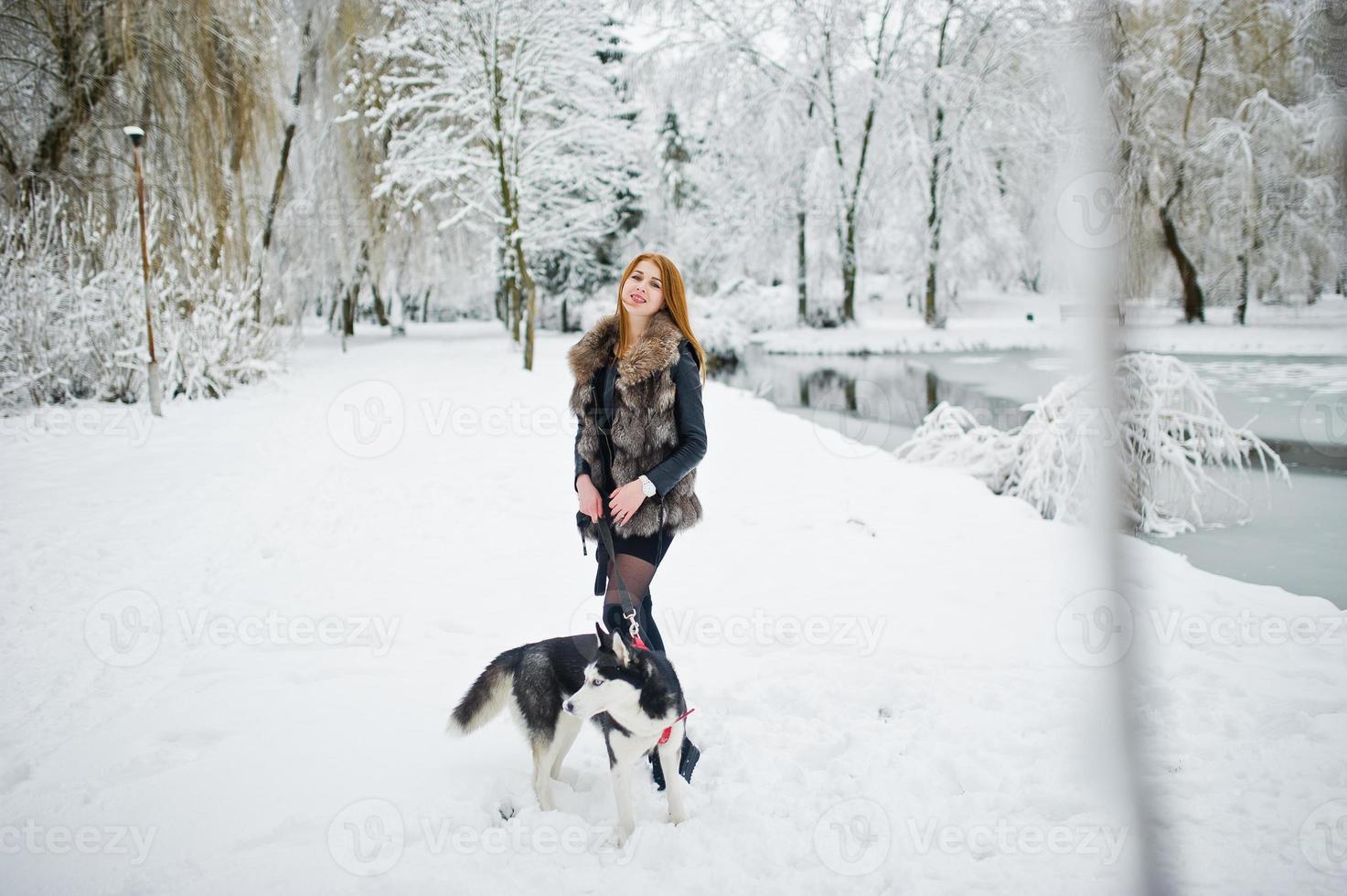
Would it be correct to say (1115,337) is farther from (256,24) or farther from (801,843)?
(256,24)

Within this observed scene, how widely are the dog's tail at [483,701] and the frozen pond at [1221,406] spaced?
6.86 ft

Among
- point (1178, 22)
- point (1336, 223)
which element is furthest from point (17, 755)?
point (1178, 22)

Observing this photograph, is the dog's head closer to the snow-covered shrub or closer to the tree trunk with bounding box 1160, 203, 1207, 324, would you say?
the tree trunk with bounding box 1160, 203, 1207, 324

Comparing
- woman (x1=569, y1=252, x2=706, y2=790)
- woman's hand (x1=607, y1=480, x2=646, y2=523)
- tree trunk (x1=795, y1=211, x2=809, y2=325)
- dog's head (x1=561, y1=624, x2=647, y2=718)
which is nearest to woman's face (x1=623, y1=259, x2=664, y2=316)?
woman (x1=569, y1=252, x2=706, y2=790)

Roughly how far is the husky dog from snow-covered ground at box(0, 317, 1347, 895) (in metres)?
0.19

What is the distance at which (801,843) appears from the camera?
2.34 metres

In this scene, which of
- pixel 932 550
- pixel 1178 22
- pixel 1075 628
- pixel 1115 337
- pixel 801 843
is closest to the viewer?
pixel 1115 337

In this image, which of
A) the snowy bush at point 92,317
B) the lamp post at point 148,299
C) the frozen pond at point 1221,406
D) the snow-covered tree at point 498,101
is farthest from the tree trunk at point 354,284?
the frozen pond at point 1221,406

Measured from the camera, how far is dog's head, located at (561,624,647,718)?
2.17m

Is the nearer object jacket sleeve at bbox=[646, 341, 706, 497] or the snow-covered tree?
jacket sleeve at bbox=[646, 341, 706, 497]

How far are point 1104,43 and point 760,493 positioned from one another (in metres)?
5.99

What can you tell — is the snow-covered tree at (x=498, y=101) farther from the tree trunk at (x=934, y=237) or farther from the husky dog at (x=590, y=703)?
the husky dog at (x=590, y=703)

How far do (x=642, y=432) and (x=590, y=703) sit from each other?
3.24ft

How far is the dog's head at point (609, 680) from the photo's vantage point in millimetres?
2170
